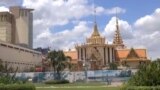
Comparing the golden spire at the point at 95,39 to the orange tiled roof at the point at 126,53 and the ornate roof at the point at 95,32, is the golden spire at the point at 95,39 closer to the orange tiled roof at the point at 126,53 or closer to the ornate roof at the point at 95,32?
the ornate roof at the point at 95,32

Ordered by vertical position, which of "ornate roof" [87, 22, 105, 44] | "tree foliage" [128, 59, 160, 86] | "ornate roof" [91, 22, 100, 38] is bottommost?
"tree foliage" [128, 59, 160, 86]

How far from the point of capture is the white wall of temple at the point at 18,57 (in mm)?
154750

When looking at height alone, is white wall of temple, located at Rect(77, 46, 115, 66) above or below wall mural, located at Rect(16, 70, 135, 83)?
above

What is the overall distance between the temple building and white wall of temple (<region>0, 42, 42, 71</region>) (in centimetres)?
1770

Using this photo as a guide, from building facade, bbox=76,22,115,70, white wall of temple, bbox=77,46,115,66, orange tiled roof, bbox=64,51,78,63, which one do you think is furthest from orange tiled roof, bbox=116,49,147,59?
orange tiled roof, bbox=64,51,78,63

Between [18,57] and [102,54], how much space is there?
36074mm

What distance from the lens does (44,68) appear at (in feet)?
500

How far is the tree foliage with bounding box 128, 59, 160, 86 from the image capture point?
101 feet

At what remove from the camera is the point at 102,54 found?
172000 millimetres

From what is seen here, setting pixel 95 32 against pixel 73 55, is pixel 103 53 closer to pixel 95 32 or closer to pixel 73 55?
pixel 95 32

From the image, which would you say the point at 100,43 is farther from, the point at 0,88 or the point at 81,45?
the point at 0,88

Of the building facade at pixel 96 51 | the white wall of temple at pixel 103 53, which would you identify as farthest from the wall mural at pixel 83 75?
the white wall of temple at pixel 103 53

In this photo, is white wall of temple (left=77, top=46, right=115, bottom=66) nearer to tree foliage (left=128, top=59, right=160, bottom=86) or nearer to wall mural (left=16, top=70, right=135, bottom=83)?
wall mural (left=16, top=70, right=135, bottom=83)

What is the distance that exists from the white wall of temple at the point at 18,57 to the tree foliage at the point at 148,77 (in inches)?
4833
